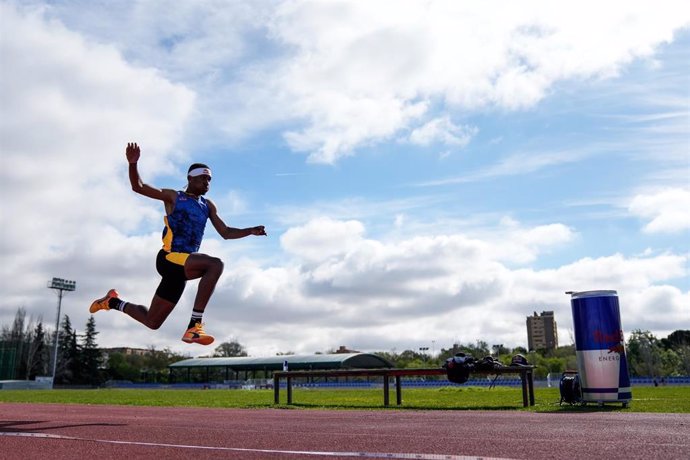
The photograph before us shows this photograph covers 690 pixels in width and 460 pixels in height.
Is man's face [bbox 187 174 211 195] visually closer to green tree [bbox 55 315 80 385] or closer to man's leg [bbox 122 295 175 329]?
man's leg [bbox 122 295 175 329]

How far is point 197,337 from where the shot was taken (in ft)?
24.7

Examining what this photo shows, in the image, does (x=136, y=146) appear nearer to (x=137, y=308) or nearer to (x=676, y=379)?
(x=137, y=308)

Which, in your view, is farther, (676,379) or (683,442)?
(676,379)

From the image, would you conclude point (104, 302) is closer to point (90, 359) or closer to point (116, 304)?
point (116, 304)

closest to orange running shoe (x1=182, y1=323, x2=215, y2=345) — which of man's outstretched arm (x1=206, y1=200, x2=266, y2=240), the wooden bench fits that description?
man's outstretched arm (x1=206, y1=200, x2=266, y2=240)

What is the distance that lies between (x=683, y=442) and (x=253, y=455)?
3545mm

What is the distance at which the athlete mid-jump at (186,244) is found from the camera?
25.2 ft

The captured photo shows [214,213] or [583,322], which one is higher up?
[214,213]

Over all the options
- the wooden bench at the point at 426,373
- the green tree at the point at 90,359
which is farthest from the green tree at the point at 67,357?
the wooden bench at the point at 426,373

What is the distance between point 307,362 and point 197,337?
7711 cm

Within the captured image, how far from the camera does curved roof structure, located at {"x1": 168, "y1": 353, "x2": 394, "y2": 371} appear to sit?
80375 mm

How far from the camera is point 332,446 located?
5148mm

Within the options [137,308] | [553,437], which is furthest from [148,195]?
[553,437]

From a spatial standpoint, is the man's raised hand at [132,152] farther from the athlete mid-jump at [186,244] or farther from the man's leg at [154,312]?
the man's leg at [154,312]
